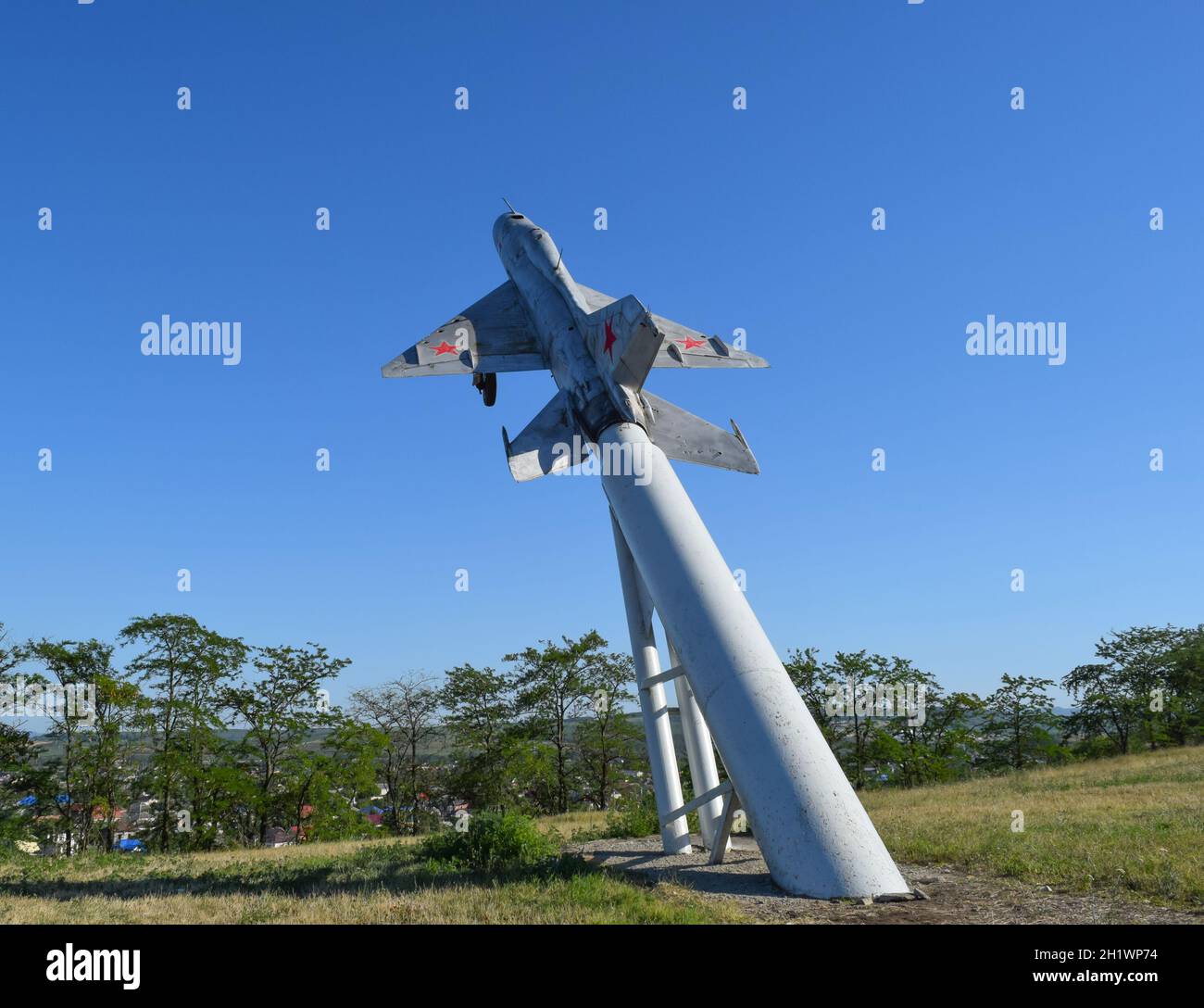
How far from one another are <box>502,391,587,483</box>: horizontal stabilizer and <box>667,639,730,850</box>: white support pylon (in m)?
4.11

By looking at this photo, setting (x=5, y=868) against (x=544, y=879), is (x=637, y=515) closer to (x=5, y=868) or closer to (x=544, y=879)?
(x=544, y=879)

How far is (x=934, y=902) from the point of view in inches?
359

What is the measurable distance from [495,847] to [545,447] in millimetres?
6759

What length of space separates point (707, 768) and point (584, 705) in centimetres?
2448

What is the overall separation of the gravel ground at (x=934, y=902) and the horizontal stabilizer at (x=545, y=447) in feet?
21.8

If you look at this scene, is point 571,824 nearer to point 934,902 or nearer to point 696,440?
point 696,440

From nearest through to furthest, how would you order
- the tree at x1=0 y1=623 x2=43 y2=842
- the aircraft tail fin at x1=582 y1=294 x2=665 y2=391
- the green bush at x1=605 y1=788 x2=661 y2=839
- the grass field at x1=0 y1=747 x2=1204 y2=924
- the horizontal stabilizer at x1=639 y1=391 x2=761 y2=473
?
the grass field at x1=0 y1=747 x2=1204 y2=924, the aircraft tail fin at x1=582 y1=294 x2=665 y2=391, the horizontal stabilizer at x1=639 y1=391 x2=761 y2=473, the green bush at x1=605 y1=788 x2=661 y2=839, the tree at x1=0 y1=623 x2=43 y2=842

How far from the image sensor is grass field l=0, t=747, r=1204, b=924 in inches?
345

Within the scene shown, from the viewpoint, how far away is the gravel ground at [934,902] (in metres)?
8.27

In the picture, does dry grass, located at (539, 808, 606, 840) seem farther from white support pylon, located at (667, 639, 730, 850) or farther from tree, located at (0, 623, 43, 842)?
tree, located at (0, 623, 43, 842)

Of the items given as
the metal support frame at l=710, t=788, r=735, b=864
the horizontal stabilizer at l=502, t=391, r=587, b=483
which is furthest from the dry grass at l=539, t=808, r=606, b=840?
the horizontal stabilizer at l=502, t=391, r=587, b=483

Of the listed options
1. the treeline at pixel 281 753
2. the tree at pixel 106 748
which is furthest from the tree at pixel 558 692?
the tree at pixel 106 748

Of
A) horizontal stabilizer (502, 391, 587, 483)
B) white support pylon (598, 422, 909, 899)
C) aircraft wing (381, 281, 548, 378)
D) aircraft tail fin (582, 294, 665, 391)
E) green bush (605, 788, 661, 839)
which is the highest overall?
aircraft wing (381, 281, 548, 378)

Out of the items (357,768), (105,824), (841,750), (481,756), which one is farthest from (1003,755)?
(105,824)
